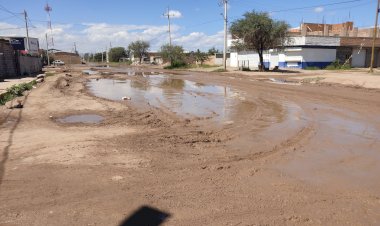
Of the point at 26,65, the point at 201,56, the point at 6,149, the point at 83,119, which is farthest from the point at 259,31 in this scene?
the point at 6,149

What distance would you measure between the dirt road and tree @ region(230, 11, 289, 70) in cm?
3245

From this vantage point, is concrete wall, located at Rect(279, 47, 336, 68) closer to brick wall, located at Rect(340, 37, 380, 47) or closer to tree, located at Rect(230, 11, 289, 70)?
brick wall, located at Rect(340, 37, 380, 47)

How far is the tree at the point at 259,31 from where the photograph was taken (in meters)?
43.5

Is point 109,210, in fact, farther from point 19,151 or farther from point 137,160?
point 19,151

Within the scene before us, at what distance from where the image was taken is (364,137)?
9.38m

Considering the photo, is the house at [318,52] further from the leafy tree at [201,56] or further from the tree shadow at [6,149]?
the tree shadow at [6,149]

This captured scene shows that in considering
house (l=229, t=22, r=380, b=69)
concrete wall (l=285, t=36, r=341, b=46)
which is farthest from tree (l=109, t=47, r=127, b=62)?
→ concrete wall (l=285, t=36, r=341, b=46)

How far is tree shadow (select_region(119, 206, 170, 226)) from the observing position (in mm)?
4477

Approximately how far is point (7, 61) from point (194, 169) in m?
31.6

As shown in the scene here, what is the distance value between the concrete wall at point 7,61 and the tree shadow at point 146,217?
28935 millimetres

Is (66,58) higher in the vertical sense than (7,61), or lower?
higher

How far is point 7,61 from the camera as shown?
3291cm

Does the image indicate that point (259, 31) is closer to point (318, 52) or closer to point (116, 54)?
point (318, 52)

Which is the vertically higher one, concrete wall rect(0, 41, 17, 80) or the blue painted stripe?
concrete wall rect(0, 41, 17, 80)
